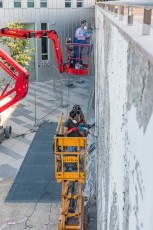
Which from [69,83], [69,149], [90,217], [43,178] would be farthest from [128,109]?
[69,83]

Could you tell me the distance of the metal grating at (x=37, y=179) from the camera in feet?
32.9

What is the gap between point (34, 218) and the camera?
9.13 metres

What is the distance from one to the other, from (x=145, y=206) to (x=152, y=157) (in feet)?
0.76

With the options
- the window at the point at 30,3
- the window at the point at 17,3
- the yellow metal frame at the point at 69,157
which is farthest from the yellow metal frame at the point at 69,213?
the window at the point at 30,3

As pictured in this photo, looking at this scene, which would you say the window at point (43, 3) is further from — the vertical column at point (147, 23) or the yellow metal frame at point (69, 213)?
the vertical column at point (147, 23)

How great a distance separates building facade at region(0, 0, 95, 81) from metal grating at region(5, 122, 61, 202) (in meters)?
11.6

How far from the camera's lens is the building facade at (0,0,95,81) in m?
23.6

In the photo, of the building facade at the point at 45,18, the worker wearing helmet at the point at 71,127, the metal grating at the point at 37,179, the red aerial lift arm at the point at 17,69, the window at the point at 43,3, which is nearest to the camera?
the worker wearing helmet at the point at 71,127

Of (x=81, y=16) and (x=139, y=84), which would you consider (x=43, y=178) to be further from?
(x=81, y=16)

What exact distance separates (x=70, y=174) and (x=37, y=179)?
13.2 feet

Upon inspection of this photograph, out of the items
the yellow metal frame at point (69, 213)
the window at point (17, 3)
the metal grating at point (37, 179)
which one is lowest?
the metal grating at point (37, 179)

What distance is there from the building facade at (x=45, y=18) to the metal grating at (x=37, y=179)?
37.9 ft

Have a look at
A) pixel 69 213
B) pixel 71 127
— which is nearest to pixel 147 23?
pixel 71 127

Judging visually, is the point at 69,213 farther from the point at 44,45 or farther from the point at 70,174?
the point at 44,45
